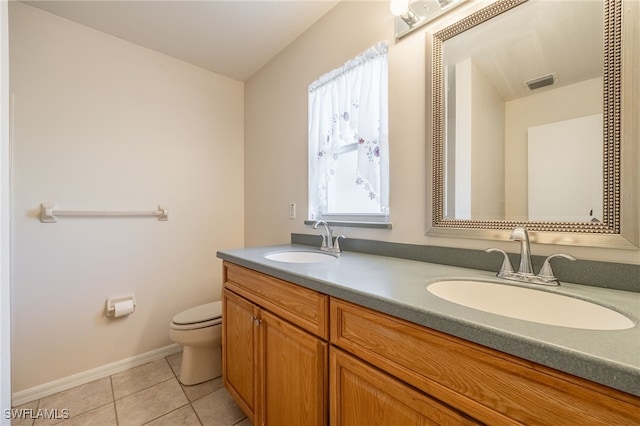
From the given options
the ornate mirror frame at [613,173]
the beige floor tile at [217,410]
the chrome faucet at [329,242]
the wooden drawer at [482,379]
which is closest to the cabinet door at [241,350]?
the beige floor tile at [217,410]

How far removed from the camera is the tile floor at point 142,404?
140cm

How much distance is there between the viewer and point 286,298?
1040 millimetres

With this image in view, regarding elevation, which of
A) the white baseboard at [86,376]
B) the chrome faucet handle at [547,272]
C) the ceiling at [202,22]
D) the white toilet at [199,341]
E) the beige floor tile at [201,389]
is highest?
the ceiling at [202,22]

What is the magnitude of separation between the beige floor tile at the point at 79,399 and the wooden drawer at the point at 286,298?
1.11 meters

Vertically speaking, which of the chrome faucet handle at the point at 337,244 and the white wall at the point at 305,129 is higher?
the white wall at the point at 305,129

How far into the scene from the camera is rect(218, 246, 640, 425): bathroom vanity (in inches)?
17.1

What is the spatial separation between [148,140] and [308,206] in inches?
52.0

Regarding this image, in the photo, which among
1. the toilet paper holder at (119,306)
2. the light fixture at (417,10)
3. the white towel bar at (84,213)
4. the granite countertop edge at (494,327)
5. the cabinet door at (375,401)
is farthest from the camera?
the toilet paper holder at (119,306)

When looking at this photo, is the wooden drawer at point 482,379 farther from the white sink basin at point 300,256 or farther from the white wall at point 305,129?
the white sink basin at point 300,256

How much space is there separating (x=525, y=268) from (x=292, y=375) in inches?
35.2

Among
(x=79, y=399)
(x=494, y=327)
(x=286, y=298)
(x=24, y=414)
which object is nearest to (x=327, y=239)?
(x=286, y=298)

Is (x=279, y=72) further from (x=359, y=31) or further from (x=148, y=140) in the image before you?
(x=148, y=140)

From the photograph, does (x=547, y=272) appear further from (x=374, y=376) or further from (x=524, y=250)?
(x=374, y=376)

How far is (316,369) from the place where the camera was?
89cm
